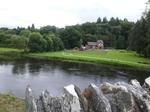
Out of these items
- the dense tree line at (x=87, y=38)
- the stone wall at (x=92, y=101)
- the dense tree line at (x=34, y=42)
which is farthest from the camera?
the dense tree line at (x=34, y=42)

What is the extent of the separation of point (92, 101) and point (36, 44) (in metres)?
128

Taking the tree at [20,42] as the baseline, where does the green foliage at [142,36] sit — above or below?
above

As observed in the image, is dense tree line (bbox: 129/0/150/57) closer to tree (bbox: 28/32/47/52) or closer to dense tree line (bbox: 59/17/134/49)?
tree (bbox: 28/32/47/52)

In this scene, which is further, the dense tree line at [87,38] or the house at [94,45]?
the house at [94,45]

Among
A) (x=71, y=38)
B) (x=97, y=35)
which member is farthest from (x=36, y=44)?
(x=97, y=35)

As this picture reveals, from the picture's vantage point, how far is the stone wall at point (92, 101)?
9.89 m

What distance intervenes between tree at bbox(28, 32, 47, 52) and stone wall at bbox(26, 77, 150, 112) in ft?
418

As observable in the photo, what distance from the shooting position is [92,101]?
10.3 metres

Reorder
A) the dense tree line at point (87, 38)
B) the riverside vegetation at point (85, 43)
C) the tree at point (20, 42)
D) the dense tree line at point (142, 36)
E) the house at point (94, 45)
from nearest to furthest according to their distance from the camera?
the riverside vegetation at point (85, 43)
the dense tree line at point (142, 36)
the dense tree line at point (87, 38)
the tree at point (20, 42)
the house at point (94, 45)

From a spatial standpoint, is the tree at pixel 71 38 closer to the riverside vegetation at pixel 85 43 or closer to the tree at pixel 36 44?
the riverside vegetation at pixel 85 43

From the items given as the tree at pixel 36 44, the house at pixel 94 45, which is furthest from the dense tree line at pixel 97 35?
the tree at pixel 36 44

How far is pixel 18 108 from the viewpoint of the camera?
21969 millimetres

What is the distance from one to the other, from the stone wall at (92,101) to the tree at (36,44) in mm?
127311

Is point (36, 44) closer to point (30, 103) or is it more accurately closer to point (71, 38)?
point (71, 38)
